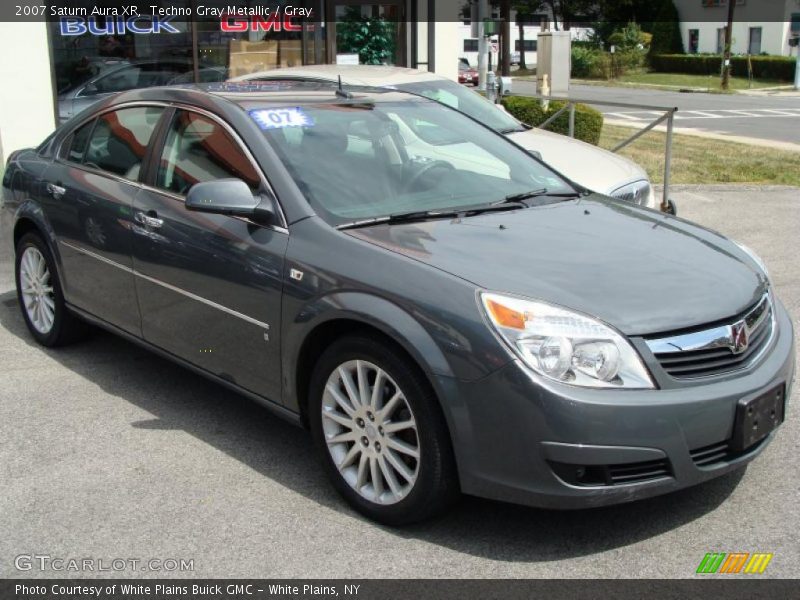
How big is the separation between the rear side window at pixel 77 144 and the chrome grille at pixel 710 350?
3.61m

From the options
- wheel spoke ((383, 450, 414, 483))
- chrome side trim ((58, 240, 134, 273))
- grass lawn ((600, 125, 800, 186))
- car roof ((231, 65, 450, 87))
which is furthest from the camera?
grass lawn ((600, 125, 800, 186))

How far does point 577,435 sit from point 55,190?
3596 mm

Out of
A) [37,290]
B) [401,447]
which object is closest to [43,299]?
[37,290]

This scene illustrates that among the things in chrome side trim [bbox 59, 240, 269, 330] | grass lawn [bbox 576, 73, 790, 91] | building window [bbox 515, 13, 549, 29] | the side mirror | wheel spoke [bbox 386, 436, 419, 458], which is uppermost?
building window [bbox 515, 13, 549, 29]

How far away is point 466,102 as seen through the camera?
9.28m

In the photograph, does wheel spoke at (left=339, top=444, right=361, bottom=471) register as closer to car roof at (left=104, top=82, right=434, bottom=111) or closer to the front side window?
the front side window

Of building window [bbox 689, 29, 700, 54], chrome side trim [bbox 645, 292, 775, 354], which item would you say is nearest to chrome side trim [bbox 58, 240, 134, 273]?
chrome side trim [bbox 645, 292, 775, 354]

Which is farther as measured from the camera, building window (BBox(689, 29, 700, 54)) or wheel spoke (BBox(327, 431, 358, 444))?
building window (BBox(689, 29, 700, 54))

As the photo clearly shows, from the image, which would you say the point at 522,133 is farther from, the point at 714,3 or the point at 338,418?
the point at 714,3

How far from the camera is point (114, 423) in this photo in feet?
15.8

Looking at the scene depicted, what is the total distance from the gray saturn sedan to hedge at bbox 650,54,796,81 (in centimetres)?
4903

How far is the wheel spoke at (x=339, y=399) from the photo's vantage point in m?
3.77

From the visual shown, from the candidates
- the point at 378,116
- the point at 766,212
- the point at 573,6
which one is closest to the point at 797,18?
the point at 573,6

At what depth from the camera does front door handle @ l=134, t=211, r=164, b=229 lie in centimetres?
464
